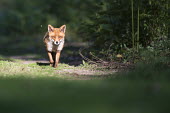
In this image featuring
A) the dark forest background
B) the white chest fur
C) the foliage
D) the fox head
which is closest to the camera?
the fox head

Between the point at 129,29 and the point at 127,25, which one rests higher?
the point at 127,25

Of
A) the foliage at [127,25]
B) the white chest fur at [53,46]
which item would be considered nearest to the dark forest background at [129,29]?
the foliage at [127,25]

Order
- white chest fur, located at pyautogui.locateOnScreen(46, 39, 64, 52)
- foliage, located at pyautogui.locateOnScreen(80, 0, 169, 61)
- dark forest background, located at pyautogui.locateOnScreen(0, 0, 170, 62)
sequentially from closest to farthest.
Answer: white chest fur, located at pyautogui.locateOnScreen(46, 39, 64, 52) → dark forest background, located at pyautogui.locateOnScreen(0, 0, 170, 62) → foliage, located at pyautogui.locateOnScreen(80, 0, 169, 61)

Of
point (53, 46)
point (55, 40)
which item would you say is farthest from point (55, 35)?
point (53, 46)

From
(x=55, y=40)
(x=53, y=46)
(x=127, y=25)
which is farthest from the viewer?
(x=127, y=25)

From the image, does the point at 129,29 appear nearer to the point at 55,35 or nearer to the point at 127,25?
the point at 127,25

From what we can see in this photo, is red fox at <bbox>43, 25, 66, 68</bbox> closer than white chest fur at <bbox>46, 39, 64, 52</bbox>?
Yes

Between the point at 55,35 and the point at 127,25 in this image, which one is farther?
the point at 127,25

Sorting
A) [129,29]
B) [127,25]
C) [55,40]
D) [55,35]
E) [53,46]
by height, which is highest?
[127,25]

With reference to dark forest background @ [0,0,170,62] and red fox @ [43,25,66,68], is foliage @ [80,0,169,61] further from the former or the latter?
red fox @ [43,25,66,68]

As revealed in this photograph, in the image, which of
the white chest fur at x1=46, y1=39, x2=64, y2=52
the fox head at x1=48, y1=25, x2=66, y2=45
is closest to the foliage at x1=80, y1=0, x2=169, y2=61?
the white chest fur at x1=46, y1=39, x2=64, y2=52

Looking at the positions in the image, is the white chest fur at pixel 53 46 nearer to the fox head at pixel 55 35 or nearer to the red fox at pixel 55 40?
the red fox at pixel 55 40

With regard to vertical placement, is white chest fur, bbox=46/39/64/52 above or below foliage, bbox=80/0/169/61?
below

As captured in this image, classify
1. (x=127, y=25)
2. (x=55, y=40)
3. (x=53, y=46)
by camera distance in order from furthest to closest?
(x=127, y=25), (x=53, y=46), (x=55, y=40)
